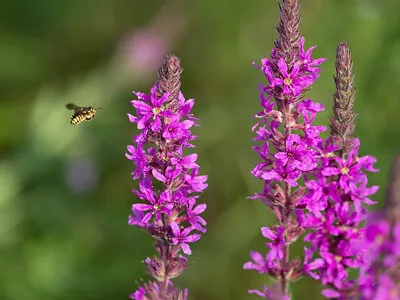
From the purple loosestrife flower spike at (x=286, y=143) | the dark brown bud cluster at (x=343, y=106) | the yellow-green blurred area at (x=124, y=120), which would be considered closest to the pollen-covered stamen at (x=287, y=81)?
the purple loosestrife flower spike at (x=286, y=143)

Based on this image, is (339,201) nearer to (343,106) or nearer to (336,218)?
(336,218)

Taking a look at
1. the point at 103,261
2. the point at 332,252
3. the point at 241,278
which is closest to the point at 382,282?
the point at 332,252

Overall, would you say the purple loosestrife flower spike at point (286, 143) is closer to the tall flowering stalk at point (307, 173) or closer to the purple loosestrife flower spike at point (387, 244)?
the tall flowering stalk at point (307, 173)

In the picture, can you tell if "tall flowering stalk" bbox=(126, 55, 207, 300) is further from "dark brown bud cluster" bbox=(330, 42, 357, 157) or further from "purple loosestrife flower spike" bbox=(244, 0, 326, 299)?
"dark brown bud cluster" bbox=(330, 42, 357, 157)

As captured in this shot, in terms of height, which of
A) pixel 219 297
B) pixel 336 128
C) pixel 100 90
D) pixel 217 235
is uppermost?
pixel 100 90

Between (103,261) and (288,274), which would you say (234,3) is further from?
(288,274)

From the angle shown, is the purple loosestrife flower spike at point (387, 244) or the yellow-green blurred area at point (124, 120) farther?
the yellow-green blurred area at point (124, 120)
